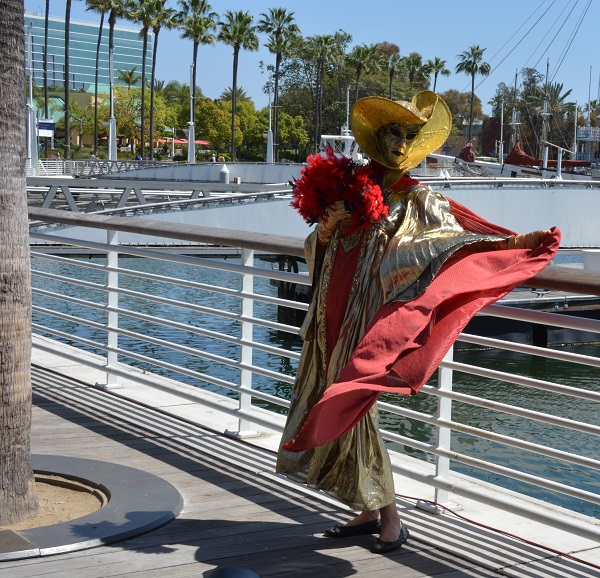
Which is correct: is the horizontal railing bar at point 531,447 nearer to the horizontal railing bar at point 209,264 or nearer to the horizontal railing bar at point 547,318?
the horizontal railing bar at point 547,318

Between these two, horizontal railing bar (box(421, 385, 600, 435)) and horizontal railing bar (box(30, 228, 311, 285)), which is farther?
horizontal railing bar (box(30, 228, 311, 285))

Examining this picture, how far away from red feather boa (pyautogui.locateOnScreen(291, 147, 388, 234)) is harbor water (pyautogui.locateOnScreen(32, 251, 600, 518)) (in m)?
1.52

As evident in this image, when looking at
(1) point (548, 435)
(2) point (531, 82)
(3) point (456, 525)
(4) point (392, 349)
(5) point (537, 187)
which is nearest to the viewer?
(4) point (392, 349)

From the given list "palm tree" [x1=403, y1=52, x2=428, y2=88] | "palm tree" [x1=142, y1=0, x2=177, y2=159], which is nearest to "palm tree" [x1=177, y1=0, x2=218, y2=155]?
"palm tree" [x1=142, y1=0, x2=177, y2=159]

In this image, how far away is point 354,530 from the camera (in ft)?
12.5

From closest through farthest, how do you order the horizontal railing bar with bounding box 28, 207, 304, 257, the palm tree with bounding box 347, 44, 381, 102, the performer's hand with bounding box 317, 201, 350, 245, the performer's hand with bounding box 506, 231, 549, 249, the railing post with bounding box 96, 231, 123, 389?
the performer's hand with bounding box 506, 231, 549, 249
the performer's hand with bounding box 317, 201, 350, 245
the horizontal railing bar with bounding box 28, 207, 304, 257
the railing post with bounding box 96, 231, 123, 389
the palm tree with bounding box 347, 44, 381, 102

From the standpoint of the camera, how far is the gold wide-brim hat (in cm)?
346

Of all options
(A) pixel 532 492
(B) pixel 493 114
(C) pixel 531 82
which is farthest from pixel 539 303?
(B) pixel 493 114

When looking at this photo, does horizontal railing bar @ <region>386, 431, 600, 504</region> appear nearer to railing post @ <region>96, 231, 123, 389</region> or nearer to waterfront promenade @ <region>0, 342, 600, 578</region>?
waterfront promenade @ <region>0, 342, 600, 578</region>

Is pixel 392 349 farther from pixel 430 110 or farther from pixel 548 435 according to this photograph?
pixel 548 435

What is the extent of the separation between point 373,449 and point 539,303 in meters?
17.3

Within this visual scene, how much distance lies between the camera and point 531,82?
121062 millimetres

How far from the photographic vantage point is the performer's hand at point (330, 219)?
344 centimetres

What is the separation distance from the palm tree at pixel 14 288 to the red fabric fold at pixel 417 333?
1.19m
